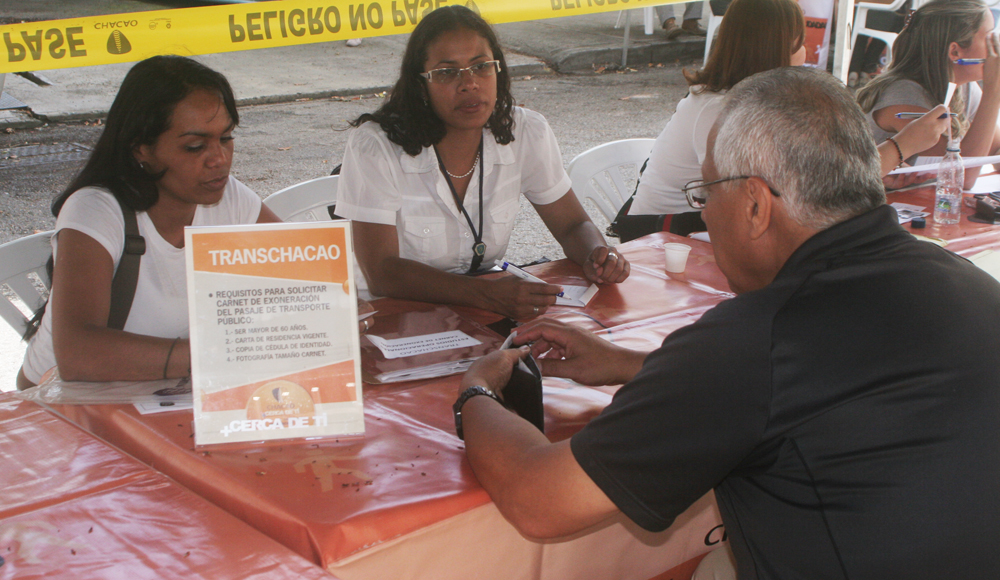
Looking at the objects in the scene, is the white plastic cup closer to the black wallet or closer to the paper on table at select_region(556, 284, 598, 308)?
the paper on table at select_region(556, 284, 598, 308)

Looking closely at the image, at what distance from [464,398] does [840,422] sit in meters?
0.65

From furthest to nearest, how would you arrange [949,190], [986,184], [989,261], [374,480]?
[986,184] → [949,190] → [989,261] → [374,480]

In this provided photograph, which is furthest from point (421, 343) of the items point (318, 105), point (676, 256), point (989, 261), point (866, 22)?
point (318, 105)

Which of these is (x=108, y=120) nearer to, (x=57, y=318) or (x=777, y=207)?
(x=57, y=318)

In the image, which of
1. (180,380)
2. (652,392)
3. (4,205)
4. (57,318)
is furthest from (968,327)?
(4,205)

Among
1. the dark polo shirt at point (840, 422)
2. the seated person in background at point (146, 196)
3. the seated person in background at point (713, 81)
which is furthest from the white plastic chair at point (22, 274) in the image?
the seated person in background at point (713, 81)

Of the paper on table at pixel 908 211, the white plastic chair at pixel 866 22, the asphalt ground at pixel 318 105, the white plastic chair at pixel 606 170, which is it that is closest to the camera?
the paper on table at pixel 908 211

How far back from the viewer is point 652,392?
1.07 m

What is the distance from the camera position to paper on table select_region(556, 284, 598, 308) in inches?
88.7

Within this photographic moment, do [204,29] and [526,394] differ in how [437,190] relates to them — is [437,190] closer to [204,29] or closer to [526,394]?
[526,394]

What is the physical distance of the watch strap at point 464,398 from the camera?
141 centimetres

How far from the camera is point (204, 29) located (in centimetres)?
389

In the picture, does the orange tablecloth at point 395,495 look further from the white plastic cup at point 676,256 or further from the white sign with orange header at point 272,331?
the white plastic cup at point 676,256

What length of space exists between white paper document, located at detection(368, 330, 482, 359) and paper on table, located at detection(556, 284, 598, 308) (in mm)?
422
